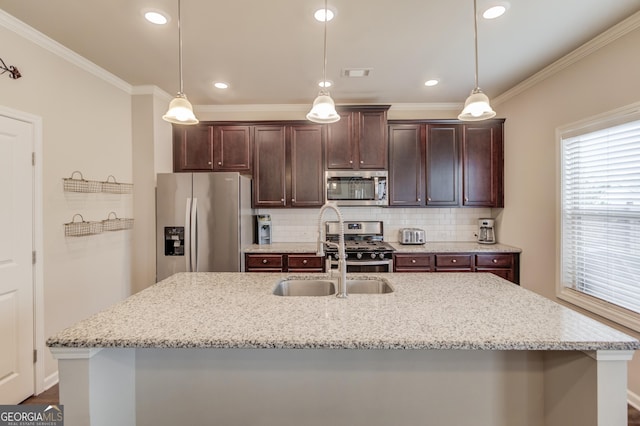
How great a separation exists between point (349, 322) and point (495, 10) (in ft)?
7.46

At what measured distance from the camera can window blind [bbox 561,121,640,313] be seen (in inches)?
83.9

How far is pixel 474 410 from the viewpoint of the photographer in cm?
135

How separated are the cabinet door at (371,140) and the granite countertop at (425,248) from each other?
1061 millimetres

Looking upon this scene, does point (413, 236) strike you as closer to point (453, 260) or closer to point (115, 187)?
point (453, 260)

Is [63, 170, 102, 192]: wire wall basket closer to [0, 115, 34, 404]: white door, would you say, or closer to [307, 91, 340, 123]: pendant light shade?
[0, 115, 34, 404]: white door

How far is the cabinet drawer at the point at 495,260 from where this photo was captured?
3348 millimetres

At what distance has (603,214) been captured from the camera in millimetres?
2367

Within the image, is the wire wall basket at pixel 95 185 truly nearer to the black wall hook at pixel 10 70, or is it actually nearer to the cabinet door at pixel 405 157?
the black wall hook at pixel 10 70

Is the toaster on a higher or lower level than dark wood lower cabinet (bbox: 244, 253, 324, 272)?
higher

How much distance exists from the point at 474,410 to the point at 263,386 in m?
0.99

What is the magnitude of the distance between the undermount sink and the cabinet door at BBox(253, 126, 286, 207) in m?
1.84

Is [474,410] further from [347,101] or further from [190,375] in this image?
[347,101]

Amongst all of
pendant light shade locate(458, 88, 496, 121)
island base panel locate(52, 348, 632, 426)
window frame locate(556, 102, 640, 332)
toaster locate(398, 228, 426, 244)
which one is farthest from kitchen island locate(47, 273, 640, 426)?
toaster locate(398, 228, 426, 244)

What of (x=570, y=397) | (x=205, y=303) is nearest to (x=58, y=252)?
(x=205, y=303)
